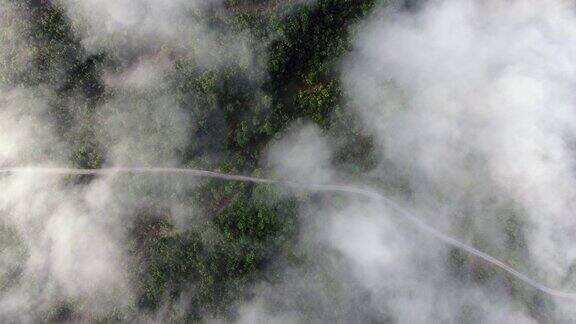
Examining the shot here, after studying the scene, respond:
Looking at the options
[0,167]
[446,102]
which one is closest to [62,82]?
[0,167]

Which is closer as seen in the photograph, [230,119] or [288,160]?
[288,160]

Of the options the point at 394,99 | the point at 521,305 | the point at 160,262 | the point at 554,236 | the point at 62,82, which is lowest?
the point at 160,262

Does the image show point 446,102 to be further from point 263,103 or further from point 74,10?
point 74,10

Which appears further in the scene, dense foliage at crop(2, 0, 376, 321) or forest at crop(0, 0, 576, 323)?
dense foliage at crop(2, 0, 376, 321)

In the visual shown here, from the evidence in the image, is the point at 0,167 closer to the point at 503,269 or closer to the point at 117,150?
the point at 117,150

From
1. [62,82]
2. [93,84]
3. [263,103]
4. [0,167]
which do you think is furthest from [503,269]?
[0,167]

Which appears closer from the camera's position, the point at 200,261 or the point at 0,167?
the point at 200,261

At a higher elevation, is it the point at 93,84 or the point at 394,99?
the point at 394,99

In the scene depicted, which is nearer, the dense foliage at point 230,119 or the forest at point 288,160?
the forest at point 288,160

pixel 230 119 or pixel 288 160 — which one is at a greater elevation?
pixel 230 119
